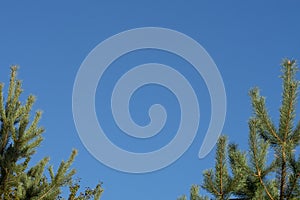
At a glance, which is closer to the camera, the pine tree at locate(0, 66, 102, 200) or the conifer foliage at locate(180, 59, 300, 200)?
the conifer foliage at locate(180, 59, 300, 200)

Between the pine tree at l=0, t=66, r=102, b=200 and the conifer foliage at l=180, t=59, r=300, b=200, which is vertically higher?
the pine tree at l=0, t=66, r=102, b=200

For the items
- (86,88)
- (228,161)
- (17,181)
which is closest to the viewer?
(228,161)

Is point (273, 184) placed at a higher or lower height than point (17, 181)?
lower

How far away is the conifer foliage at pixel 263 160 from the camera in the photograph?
15.2 feet

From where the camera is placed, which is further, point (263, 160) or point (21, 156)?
point (21, 156)

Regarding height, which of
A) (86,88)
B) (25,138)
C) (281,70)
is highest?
(86,88)

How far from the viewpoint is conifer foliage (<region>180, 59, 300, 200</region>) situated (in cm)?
462

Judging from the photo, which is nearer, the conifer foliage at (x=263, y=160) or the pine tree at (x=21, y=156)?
the conifer foliage at (x=263, y=160)

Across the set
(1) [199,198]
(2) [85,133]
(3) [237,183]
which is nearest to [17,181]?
(2) [85,133]

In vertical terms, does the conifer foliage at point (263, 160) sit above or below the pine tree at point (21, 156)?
below

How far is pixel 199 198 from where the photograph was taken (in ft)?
16.7

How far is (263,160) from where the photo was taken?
4.77 meters

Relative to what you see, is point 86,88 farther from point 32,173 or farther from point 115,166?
point 32,173

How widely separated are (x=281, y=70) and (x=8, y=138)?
5.33 metres
